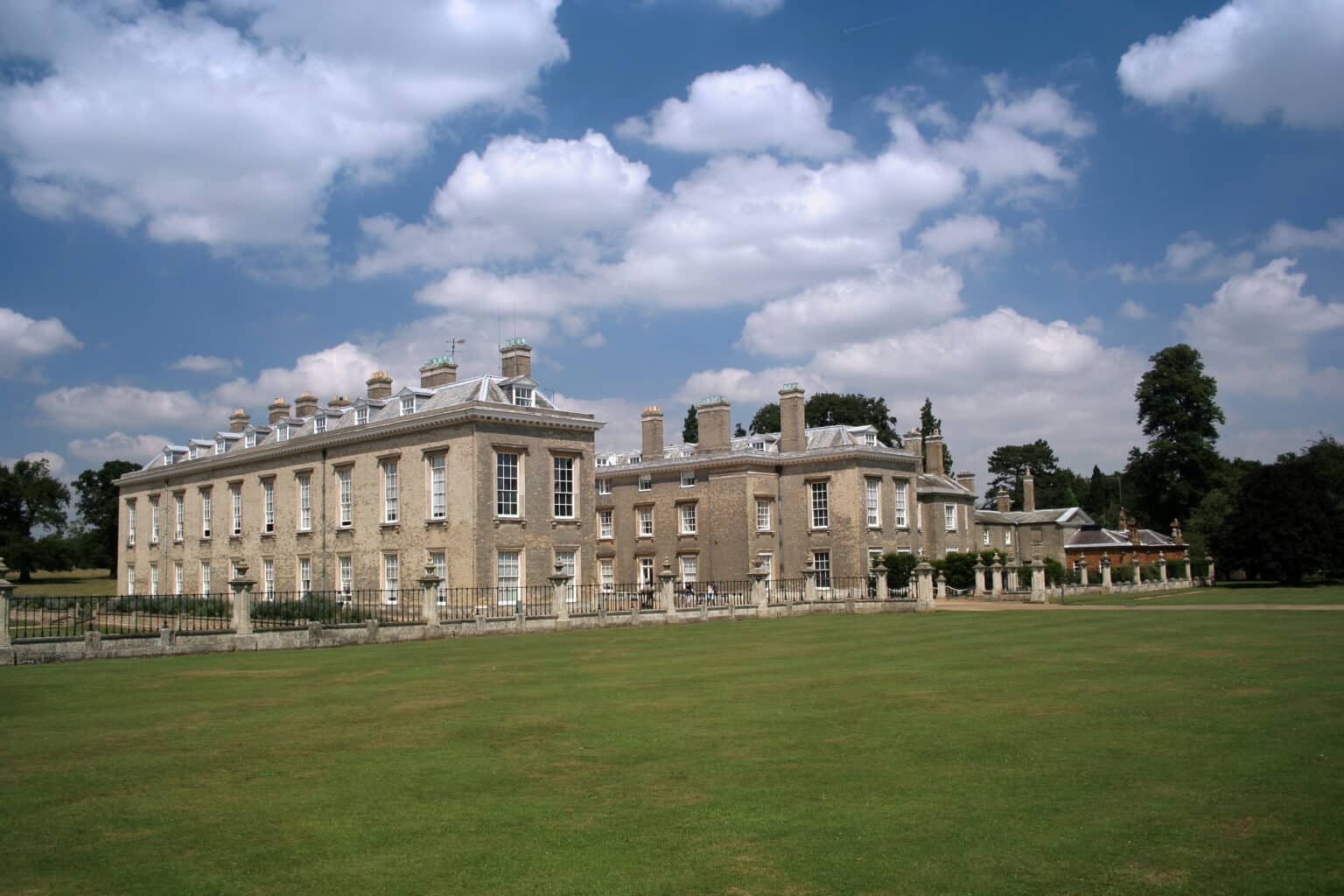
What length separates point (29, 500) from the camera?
297ft

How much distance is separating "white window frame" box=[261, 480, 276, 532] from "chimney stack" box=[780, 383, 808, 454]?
78.3 feet

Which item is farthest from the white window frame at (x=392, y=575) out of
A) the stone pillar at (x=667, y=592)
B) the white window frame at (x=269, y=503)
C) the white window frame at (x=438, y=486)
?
the stone pillar at (x=667, y=592)

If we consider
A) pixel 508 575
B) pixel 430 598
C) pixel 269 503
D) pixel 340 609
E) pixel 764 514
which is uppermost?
pixel 269 503

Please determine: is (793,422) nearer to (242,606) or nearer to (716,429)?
(716,429)

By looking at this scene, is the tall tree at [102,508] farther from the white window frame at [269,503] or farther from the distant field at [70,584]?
the white window frame at [269,503]

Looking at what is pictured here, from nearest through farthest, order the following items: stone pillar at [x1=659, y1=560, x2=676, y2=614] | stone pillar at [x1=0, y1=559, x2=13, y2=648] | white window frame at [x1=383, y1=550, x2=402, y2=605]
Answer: stone pillar at [x1=0, y1=559, x2=13, y2=648] < stone pillar at [x1=659, y1=560, x2=676, y2=614] < white window frame at [x1=383, y1=550, x2=402, y2=605]

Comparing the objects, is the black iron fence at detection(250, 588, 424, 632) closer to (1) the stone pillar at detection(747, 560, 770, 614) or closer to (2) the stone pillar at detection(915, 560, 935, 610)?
(1) the stone pillar at detection(747, 560, 770, 614)

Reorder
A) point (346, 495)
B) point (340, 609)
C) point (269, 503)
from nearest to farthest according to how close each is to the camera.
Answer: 1. point (340, 609)
2. point (346, 495)
3. point (269, 503)

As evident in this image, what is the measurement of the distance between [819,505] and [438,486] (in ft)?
65.4

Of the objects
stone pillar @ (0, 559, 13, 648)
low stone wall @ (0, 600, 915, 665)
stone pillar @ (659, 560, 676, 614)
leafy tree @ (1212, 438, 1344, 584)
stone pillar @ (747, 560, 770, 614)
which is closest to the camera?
stone pillar @ (0, 559, 13, 648)

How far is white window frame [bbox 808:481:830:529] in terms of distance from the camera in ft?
163

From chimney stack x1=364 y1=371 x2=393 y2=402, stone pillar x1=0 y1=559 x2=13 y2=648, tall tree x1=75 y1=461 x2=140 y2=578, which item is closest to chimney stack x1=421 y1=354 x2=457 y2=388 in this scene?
chimney stack x1=364 y1=371 x2=393 y2=402

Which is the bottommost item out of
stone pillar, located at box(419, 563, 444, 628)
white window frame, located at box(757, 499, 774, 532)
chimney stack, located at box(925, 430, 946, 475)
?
stone pillar, located at box(419, 563, 444, 628)

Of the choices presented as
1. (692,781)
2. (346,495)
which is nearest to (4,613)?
(692,781)
